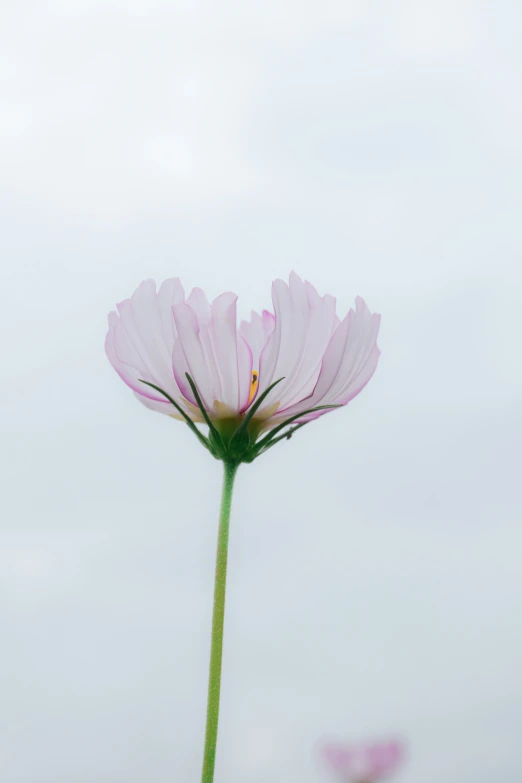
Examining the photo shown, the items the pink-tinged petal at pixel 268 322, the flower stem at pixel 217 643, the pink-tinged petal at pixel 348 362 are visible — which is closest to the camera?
the flower stem at pixel 217 643

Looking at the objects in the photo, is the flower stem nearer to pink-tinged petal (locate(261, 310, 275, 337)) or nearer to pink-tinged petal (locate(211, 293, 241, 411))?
pink-tinged petal (locate(211, 293, 241, 411))

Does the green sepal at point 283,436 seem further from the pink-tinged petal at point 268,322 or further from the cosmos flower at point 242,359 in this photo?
the pink-tinged petal at point 268,322

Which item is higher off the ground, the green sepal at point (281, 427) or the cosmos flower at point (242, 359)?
the cosmos flower at point (242, 359)

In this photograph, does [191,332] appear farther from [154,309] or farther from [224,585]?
[224,585]

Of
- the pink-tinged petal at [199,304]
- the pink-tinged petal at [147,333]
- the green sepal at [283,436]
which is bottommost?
the green sepal at [283,436]

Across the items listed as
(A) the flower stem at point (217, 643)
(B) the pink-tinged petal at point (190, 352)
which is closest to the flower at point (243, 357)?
(B) the pink-tinged petal at point (190, 352)

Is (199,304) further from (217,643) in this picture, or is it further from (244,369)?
(217,643)
